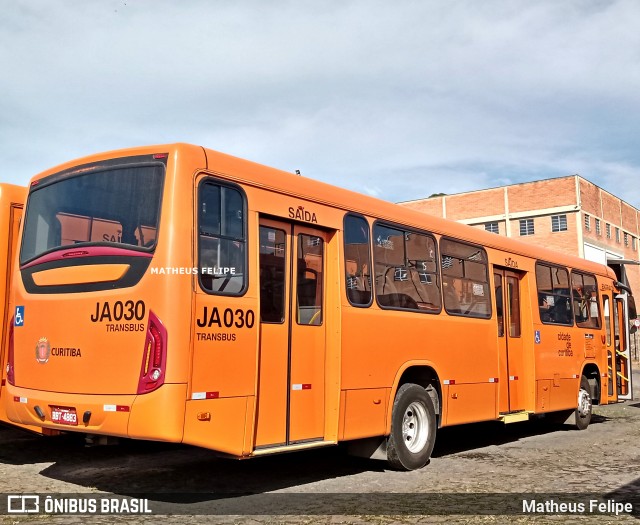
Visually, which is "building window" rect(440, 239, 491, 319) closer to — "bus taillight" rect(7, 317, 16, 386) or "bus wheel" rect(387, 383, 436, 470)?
"bus wheel" rect(387, 383, 436, 470)

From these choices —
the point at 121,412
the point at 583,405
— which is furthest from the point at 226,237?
the point at 583,405

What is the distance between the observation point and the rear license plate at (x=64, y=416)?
6.33m

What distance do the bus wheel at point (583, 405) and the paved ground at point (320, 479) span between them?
1773 millimetres

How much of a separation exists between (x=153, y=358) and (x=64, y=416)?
122 cm

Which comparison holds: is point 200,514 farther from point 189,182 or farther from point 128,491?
point 189,182

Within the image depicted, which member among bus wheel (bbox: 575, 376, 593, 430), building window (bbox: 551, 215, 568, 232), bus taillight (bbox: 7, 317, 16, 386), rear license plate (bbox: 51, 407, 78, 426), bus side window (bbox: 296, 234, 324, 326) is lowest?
bus wheel (bbox: 575, 376, 593, 430)

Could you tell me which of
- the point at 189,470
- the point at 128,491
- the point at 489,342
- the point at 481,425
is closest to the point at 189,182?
the point at 128,491

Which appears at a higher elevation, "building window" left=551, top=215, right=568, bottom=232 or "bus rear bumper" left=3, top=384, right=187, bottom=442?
"building window" left=551, top=215, right=568, bottom=232

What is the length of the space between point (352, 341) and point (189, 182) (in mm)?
2696

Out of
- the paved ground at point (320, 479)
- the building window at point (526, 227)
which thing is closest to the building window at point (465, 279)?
the paved ground at point (320, 479)

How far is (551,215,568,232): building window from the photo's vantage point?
172 feet

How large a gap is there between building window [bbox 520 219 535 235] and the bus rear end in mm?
51085

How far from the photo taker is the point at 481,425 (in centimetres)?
1486

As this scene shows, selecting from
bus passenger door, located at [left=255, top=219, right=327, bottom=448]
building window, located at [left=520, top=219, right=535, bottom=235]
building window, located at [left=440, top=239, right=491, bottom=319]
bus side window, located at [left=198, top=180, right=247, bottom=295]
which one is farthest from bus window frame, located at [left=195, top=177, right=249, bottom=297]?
building window, located at [left=520, top=219, right=535, bottom=235]
